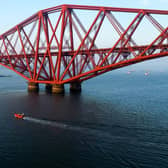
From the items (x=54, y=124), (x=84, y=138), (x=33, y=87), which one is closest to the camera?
(x=84, y=138)

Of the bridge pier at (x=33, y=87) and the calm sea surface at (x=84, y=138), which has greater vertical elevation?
the bridge pier at (x=33, y=87)

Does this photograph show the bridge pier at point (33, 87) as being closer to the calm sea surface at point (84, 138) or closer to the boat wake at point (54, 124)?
the calm sea surface at point (84, 138)

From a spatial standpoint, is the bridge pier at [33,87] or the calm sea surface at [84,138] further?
the bridge pier at [33,87]

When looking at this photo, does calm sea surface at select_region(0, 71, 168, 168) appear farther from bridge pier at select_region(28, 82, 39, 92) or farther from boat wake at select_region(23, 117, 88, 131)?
bridge pier at select_region(28, 82, 39, 92)

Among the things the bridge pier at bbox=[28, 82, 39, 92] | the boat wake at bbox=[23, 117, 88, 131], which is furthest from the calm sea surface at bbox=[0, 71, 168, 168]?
the bridge pier at bbox=[28, 82, 39, 92]

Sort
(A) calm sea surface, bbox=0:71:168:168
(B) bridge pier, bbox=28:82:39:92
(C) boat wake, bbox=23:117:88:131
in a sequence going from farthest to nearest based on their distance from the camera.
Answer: (B) bridge pier, bbox=28:82:39:92 < (C) boat wake, bbox=23:117:88:131 < (A) calm sea surface, bbox=0:71:168:168

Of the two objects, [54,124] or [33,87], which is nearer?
[54,124]

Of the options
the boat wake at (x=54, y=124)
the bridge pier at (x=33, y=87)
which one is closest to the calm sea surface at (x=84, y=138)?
the boat wake at (x=54, y=124)

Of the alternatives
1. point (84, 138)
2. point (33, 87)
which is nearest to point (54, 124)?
point (84, 138)

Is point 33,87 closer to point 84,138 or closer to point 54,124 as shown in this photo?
point 54,124

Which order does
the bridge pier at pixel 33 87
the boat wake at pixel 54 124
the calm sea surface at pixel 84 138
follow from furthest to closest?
the bridge pier at pixel 33 87
the boat wake at pixel 54 124
the calm sea surface at pixel 84 138

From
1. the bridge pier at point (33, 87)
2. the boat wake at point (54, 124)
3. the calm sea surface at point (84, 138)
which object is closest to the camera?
the calm sea surface at point (84, 138)
